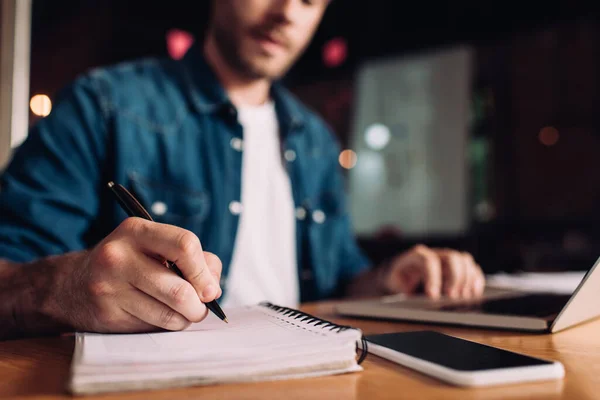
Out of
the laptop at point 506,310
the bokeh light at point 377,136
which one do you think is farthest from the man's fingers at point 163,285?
the bokeh light at point 377,136

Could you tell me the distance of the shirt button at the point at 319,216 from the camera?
4.74 ft

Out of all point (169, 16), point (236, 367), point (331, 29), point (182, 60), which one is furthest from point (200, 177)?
Result: point (331, 29)

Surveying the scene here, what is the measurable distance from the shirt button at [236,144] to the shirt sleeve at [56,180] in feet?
0.97

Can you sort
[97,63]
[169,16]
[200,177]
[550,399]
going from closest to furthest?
1. [550,399]
2. [200,177]
3. [97,63]
4. [169,16]

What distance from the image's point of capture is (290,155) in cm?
143

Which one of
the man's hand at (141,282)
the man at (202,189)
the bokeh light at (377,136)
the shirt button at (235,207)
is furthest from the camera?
the bokeh light at (377,136)

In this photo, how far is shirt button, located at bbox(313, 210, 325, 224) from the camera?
1.44m

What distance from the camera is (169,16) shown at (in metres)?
3.95

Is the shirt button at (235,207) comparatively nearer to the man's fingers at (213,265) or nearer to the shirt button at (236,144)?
the shirt button at (236,144)

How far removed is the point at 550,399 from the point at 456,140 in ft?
12.0

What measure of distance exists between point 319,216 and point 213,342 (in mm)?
1043

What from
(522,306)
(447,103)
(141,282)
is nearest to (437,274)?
(522,306)

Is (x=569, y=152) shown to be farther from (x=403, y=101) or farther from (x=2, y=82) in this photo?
(x=2, y=82)

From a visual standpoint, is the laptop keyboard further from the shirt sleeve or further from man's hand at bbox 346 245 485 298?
the shirt sleeve
